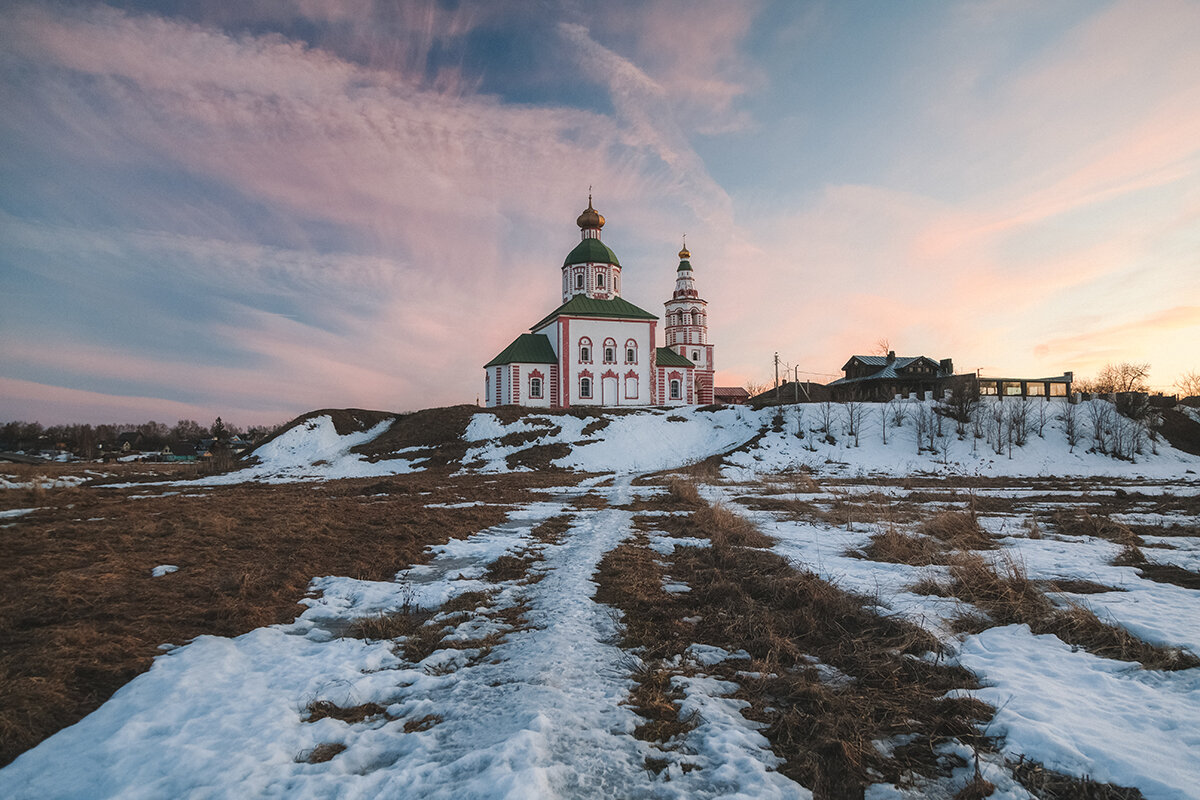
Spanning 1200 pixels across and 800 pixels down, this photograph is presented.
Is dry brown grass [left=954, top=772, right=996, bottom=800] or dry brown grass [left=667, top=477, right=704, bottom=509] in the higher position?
dry brown grass [left=954, top=772, right=996, bottom=800]

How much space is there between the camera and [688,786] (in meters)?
3.21

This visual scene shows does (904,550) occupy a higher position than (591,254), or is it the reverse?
(591,254)

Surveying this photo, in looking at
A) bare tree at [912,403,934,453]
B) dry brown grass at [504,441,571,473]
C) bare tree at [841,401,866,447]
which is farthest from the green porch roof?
bare tree at [912,403,934,453]

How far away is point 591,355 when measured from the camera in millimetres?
52500

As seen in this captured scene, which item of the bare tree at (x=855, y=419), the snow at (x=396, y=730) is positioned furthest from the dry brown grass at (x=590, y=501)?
the bare tree at (x=855, y=419)

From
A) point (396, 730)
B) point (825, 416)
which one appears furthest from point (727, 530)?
point (825, 416)

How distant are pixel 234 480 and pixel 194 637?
1015 inches

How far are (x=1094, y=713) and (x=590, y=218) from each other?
59.4 m

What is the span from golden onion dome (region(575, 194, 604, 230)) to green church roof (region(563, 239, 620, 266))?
6.63 feet

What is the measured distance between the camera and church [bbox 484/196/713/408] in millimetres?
51406

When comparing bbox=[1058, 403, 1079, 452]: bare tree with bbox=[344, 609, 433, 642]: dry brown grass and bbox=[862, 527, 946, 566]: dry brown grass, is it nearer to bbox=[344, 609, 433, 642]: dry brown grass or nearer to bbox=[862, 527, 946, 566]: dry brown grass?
bbox=[862, 527, 946, 566]: dry brown grass

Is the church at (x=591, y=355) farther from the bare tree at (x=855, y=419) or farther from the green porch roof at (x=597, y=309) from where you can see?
the bare tree at (x=855, y=419)

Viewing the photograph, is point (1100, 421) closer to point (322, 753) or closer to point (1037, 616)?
point (1037, 616)

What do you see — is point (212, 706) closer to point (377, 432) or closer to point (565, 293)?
point (377, 432)
